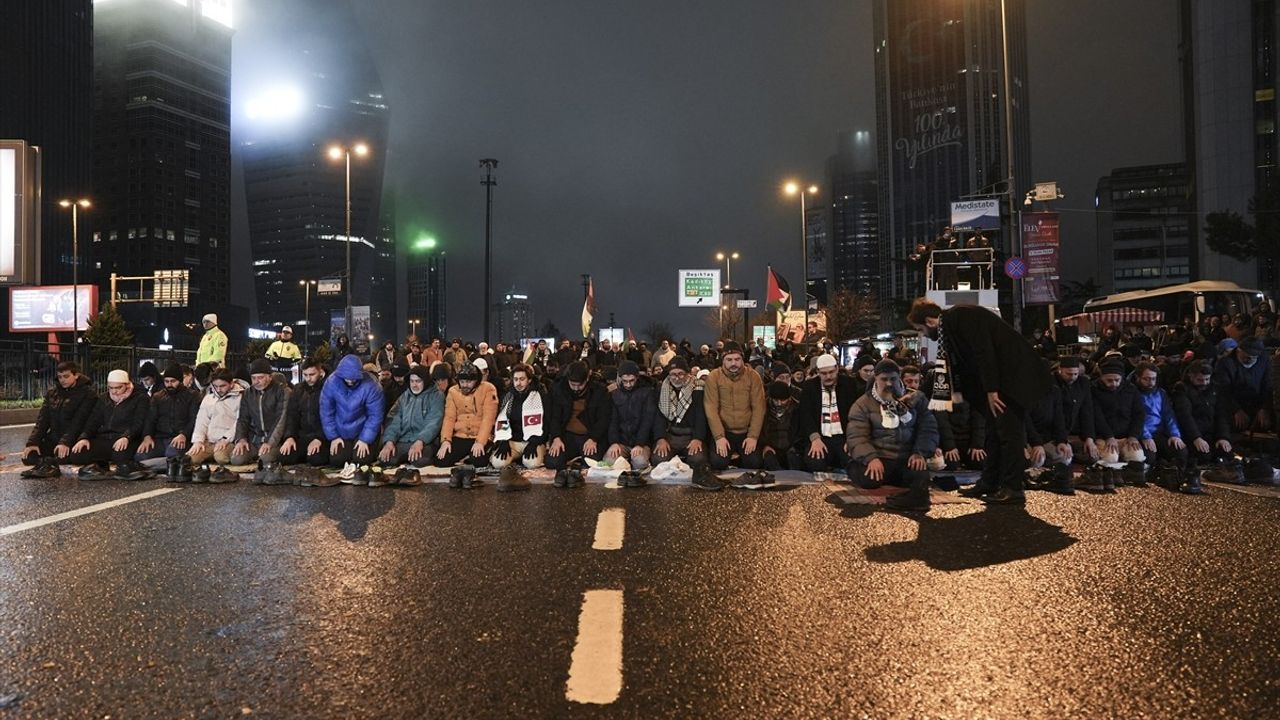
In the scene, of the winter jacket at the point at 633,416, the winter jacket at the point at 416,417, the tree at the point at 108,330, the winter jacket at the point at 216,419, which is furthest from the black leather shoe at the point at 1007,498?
the tree at the point at 108,330

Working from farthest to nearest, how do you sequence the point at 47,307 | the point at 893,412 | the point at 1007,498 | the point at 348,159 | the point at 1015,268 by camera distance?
the point at 47,307, the point at 348,159, the point at 1015,268, the point at 893,412, the point at 1007,498

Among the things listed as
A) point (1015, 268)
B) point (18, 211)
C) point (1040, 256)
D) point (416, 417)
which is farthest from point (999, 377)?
point (18, 211)

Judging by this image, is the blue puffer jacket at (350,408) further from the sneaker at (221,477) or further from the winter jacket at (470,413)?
the sneaker at (221,477)

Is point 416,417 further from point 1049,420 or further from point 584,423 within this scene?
point 1049,420

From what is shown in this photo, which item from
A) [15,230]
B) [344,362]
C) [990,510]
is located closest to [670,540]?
[990,510]

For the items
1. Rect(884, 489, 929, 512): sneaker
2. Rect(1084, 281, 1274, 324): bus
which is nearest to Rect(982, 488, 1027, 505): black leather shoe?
Rect(884, 489, 929, 512): sneaker

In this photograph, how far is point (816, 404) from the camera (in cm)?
909

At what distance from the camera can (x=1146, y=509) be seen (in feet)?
21.2

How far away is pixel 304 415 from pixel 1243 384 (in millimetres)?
11986

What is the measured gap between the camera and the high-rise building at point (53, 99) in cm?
9200

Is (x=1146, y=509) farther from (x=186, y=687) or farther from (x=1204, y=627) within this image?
(x=186, y=687)

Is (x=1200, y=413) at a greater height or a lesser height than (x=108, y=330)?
lesser

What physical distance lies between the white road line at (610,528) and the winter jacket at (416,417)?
3883 mm

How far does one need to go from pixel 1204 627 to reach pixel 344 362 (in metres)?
8.56
